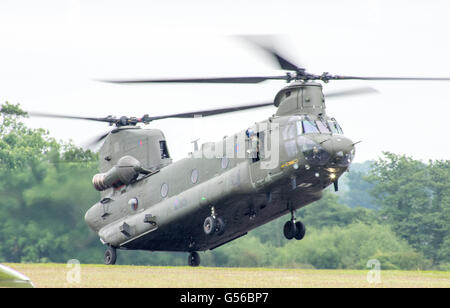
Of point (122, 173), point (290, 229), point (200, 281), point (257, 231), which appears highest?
point (257, 231)

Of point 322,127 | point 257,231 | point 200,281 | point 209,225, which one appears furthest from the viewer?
point 257,231

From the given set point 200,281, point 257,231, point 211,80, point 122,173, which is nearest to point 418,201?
point 257,231

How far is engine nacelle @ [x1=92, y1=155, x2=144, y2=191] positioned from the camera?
28828 mm

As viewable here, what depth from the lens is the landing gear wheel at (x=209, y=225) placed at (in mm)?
24031

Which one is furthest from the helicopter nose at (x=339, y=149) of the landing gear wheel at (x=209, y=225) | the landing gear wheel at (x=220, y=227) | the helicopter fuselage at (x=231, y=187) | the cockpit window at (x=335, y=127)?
the landing gear wheel at (x=209, y=225)

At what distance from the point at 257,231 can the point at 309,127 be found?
4242cm

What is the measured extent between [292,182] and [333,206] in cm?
3929

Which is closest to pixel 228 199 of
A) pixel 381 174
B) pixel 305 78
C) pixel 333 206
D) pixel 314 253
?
pixel 305 78

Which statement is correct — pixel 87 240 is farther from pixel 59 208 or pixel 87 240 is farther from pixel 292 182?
pixel 292 182

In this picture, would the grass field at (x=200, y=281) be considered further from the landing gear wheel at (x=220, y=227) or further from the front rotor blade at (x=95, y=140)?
the front rotor blade at (x=95, y=140)

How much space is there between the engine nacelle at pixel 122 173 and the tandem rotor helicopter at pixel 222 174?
4 centimetres

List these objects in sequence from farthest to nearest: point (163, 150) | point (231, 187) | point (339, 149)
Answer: point (163, 150)
point (231, 187)
point (339, 149)

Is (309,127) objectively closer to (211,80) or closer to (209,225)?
(211,80)

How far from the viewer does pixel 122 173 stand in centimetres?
2883
